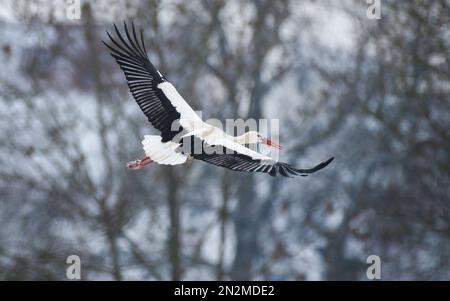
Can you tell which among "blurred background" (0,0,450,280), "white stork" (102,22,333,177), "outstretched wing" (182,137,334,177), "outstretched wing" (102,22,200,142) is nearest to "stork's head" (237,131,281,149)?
"white stork" (102,22,333,177)

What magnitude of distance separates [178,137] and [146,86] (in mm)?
676

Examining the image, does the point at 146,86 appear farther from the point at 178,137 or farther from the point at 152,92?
the point at 178,137

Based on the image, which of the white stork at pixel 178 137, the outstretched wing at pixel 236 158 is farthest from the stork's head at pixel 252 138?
the outstretched wing at pixel 236 158

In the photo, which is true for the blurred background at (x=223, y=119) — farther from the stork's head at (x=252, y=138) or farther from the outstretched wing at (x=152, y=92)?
the stork's head at (x=252, y=138)

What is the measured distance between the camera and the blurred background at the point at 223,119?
18.8 m

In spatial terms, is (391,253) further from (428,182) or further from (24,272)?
(24,272)

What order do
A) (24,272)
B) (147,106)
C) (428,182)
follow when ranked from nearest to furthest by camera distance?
(147,106) < (24,272) < (428,182)

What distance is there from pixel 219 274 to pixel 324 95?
3431mm

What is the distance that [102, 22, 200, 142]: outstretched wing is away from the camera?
9289 mm

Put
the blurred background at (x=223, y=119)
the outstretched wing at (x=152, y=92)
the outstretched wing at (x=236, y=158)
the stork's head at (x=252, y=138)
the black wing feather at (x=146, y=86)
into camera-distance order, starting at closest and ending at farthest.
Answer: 1. the outstretched wing at (x=236, y=158)
2. the stork's head at (x=252, y=138)
3. the outstretched wing at (x=152, y=92)
4. the black wing feather at (x=146, y=86)
5. the blurred background at (x=223, y=119)

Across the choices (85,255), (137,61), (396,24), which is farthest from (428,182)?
(137,61)

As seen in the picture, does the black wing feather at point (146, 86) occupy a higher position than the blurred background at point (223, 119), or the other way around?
the blurred background at point (223, 119)

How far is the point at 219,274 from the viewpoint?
18.8 metres

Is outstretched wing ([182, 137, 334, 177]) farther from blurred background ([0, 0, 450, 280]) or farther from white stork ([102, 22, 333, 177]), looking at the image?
blurred background ([0, 0, 450, 280])
